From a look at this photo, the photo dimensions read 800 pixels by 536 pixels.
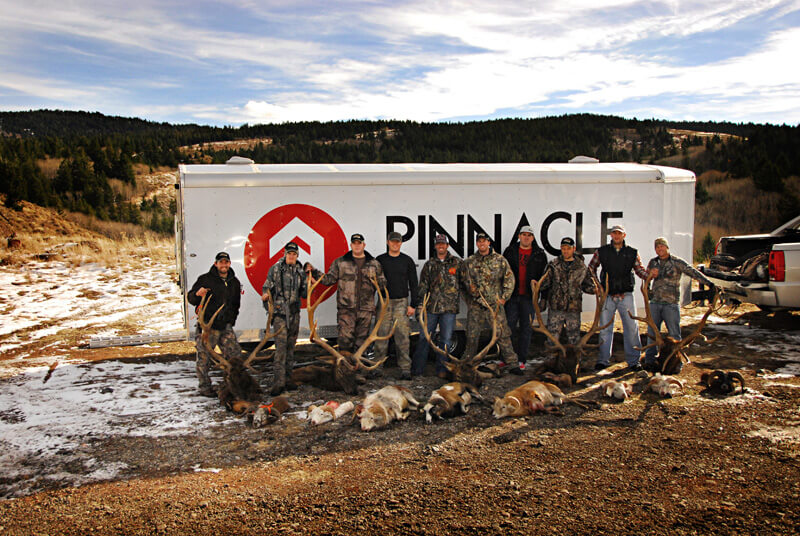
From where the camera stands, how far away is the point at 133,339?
973cm

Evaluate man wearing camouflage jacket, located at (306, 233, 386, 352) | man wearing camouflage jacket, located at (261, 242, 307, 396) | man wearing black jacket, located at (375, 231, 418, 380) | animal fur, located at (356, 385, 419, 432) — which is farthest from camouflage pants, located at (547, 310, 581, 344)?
man wearing camouflage jacket, located at (261, 242, 307, 396)

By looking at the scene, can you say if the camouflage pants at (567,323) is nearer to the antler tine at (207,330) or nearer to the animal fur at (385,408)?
the animal fur at (385,408)

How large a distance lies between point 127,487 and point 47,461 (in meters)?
1.05

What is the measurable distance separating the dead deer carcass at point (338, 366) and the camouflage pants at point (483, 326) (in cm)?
102

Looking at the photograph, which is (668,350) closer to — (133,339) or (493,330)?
(493,330)

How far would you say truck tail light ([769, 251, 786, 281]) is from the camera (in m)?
9.16

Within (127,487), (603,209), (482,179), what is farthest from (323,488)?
(603,209)

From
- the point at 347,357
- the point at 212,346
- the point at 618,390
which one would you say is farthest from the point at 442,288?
the point at 212,346

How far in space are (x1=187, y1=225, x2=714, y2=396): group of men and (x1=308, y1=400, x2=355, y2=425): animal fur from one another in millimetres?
1120

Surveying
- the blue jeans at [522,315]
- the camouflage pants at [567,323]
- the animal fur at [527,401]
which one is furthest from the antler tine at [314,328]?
the camouflage pants at [567,323]

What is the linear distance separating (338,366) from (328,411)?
3.13ft

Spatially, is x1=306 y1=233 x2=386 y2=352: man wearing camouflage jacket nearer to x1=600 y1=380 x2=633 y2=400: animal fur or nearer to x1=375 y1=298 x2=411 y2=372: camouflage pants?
x1=375 y1=298 x2=411 y2=372: camouflage pants

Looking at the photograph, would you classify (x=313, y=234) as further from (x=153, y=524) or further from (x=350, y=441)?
(x=153, y=524)

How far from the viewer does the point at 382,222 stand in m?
8.09
